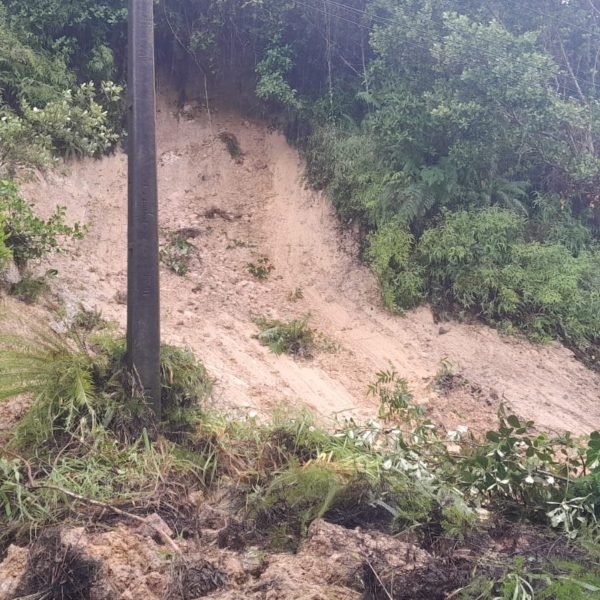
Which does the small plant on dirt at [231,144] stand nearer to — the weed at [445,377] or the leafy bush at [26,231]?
the leafy bush at [26,231]

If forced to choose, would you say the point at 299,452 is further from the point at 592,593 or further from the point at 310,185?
the point at 310,185

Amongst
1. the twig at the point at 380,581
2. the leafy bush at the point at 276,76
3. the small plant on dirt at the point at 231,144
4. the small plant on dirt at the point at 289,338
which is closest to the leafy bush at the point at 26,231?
the small plant on dirt at the point at 289,338

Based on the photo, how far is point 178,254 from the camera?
9.93m

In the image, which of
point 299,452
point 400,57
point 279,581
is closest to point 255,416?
point 299,452

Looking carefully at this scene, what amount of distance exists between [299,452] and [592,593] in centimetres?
256

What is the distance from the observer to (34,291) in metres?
6.91

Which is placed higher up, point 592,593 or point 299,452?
point 592,593

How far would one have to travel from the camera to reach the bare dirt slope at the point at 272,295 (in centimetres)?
769

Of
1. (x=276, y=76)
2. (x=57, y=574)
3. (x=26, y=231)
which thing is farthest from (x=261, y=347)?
(x=276, y=76)

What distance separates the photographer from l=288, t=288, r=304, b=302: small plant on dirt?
31.7 ft

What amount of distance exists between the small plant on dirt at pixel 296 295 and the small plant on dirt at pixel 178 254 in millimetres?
1765

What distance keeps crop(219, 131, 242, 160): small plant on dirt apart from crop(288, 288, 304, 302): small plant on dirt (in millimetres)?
3966

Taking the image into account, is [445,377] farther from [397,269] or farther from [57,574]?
[57,574]

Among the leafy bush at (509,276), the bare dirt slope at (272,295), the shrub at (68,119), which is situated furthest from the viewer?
the leafy bush at (509,276)
